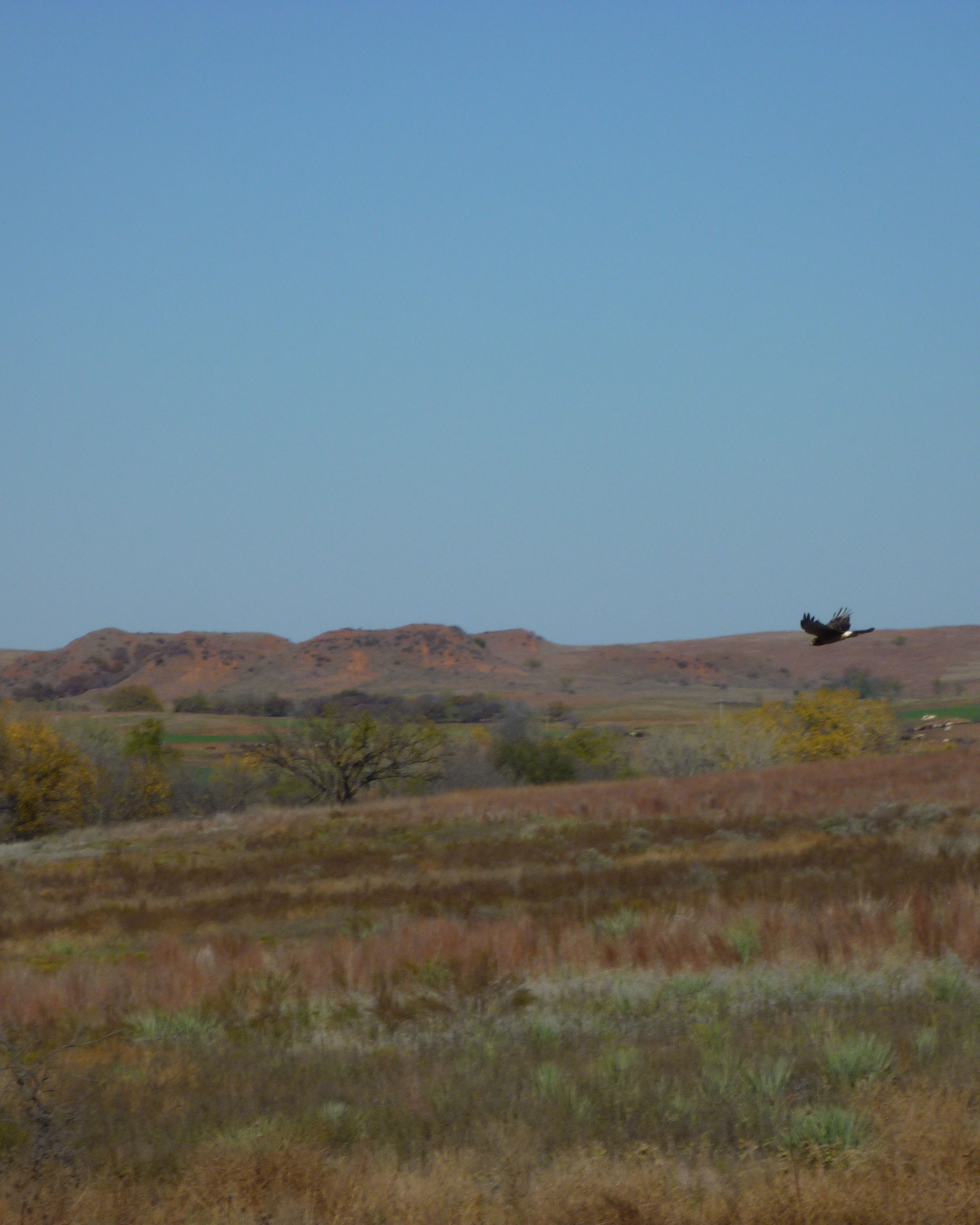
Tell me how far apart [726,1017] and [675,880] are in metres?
10.3

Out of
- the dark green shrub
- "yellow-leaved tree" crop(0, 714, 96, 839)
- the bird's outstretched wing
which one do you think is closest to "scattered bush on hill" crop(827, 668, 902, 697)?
the dark green shrub

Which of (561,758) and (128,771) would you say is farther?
(561,758)

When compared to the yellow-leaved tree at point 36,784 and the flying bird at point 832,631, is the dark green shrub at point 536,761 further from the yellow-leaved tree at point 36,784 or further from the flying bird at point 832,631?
the flying bird at point 832,631

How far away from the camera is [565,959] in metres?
11.0

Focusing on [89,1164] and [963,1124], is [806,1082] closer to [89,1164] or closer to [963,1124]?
[963,1124]

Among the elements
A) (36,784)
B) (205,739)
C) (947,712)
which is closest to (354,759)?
(36,784)

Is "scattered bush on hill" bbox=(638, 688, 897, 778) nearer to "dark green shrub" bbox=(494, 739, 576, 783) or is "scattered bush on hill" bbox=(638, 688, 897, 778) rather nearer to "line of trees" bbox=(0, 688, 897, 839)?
"line of trees" bbox=(0, 688, 897, 839)

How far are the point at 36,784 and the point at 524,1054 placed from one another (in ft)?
167

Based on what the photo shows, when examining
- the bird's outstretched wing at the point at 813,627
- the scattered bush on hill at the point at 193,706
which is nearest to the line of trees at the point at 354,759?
the bird's outstretched wing at the point at 813,627

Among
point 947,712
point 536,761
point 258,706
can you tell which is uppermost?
point 258,706

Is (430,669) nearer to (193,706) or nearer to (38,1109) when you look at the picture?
(193,706)

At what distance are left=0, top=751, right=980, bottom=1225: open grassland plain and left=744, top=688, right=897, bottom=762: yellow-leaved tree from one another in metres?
39.3

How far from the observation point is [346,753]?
54312 mm

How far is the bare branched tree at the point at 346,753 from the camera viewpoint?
53844 mm
